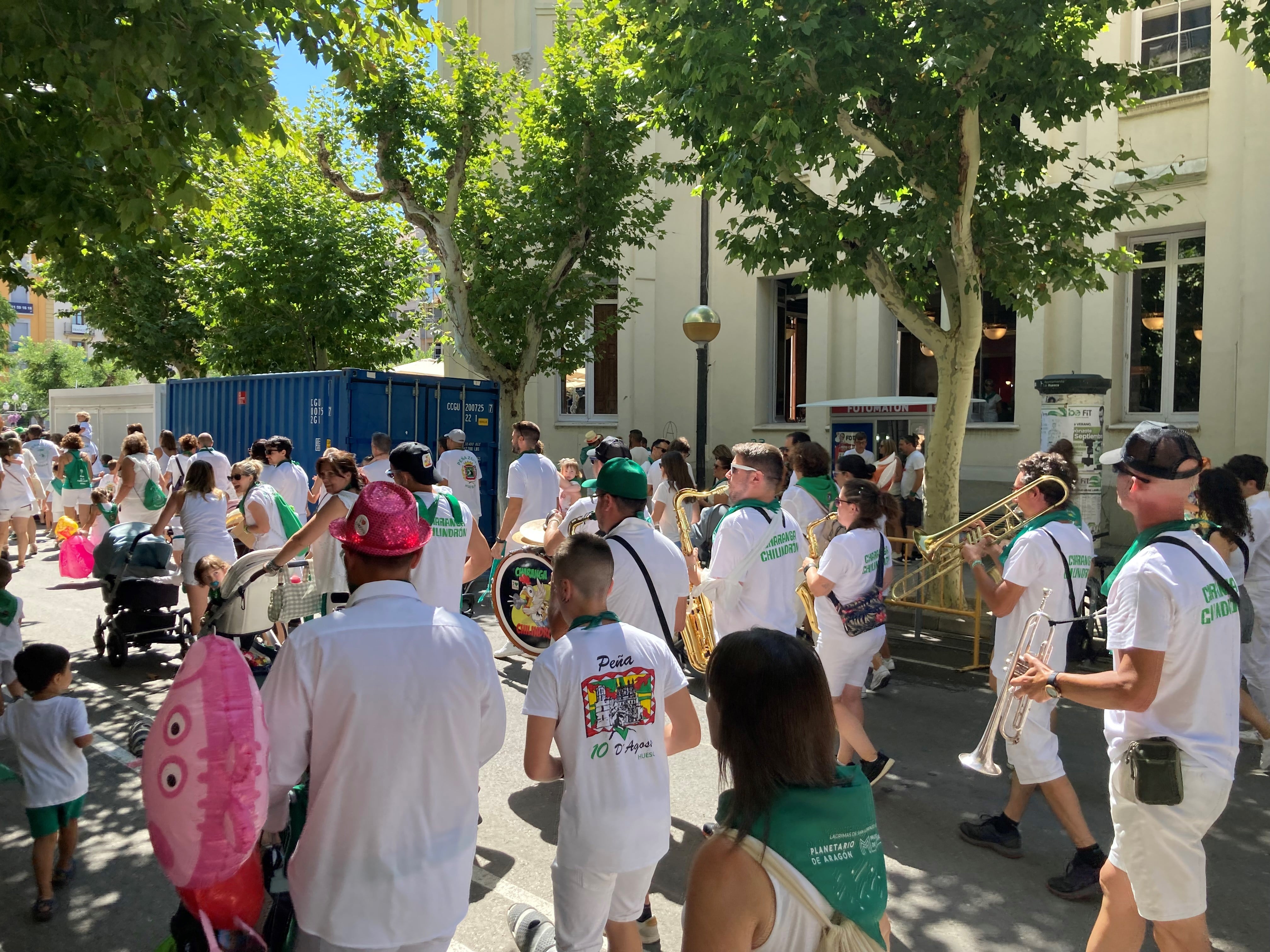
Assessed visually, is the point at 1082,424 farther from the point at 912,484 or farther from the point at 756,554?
the point at 756,554

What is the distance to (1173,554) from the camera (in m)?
3.16

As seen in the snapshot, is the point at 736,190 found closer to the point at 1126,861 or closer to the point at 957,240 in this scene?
the point at 957,240

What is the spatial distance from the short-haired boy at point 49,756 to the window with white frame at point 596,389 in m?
17.0

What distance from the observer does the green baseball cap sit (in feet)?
14.0

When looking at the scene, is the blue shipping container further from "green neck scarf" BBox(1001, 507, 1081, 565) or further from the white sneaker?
"green neck scarf" BBox(1001, 507, 1081, 565)

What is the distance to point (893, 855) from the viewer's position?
4.82 metres

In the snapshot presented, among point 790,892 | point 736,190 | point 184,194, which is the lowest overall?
point 790,892

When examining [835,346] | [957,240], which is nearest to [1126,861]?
[957,240]

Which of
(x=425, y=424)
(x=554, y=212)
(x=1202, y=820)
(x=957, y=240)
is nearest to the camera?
(x=1202, y=820)

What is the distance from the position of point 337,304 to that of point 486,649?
1766 cm

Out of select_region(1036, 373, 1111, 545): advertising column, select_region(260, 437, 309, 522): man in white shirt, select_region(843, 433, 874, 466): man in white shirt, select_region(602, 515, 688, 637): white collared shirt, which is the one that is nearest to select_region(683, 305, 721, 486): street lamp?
select_region(843, 433, 874, 466): man in white shirt

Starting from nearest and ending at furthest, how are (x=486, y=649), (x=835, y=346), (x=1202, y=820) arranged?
(x=486, y=649) < (x=1202, y=820) < (x=835, y=346)

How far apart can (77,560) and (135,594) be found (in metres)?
1.85

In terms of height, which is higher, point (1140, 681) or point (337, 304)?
point (337, 304)
